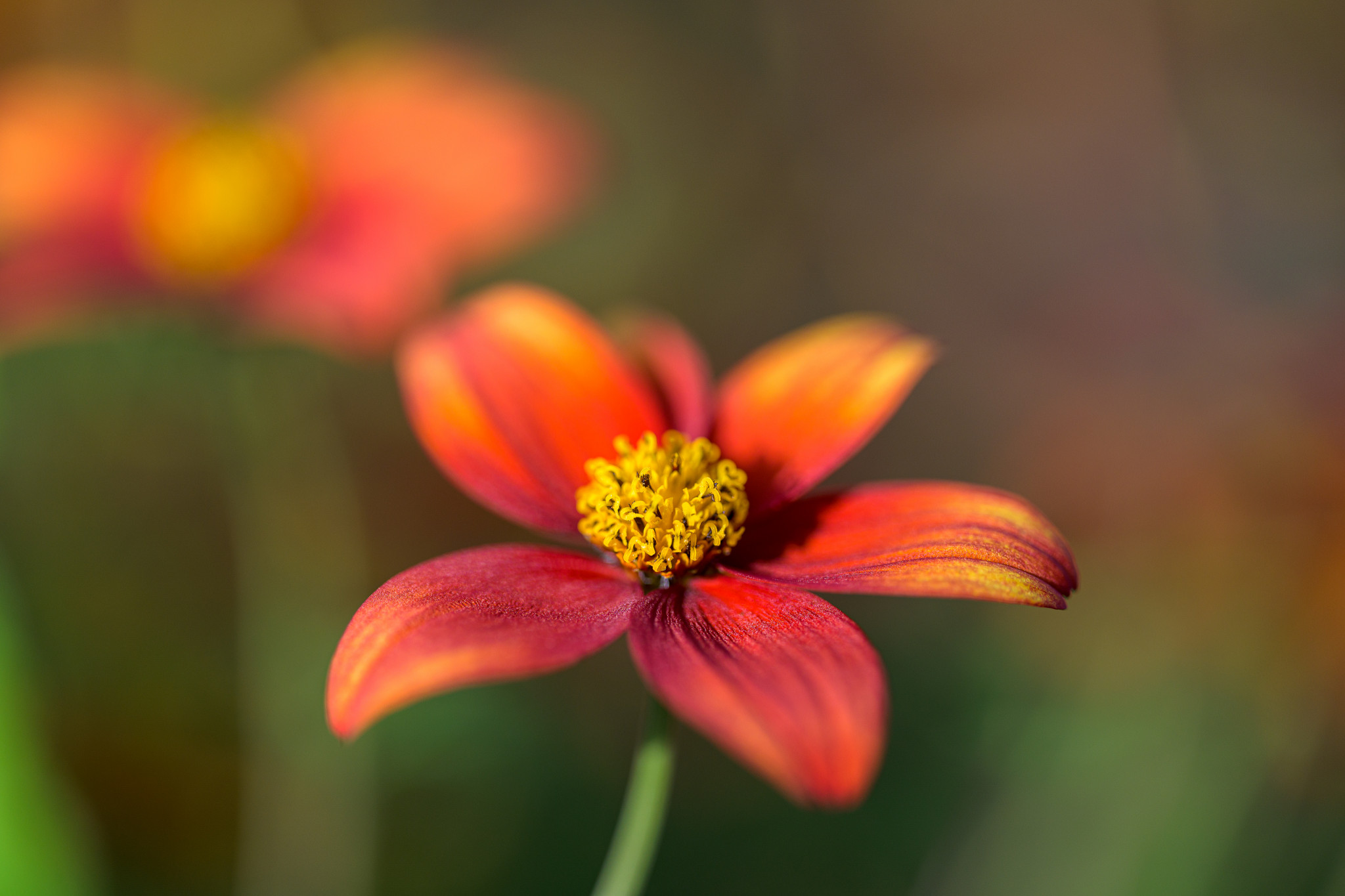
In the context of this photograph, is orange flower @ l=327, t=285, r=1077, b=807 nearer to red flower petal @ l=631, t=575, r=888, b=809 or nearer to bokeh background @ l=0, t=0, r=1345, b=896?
red flower petal @ l=631, t=575, r=888, b=809

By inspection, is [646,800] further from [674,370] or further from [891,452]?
[891,452]

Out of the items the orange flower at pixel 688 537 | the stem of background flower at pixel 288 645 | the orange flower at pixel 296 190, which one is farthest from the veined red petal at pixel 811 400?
the stem of background flower at pixel 288 645

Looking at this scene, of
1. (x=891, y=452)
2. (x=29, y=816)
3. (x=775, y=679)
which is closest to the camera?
(x=775, y=679)

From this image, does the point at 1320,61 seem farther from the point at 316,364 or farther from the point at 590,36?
the point at 316,364

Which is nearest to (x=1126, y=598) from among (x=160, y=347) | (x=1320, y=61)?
(x=1320, y=61)

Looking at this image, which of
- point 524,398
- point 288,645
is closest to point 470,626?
point 524,398

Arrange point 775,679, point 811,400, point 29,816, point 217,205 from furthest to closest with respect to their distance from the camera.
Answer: point 217,205 → point 29,816 → point 811,400 → point 775,679

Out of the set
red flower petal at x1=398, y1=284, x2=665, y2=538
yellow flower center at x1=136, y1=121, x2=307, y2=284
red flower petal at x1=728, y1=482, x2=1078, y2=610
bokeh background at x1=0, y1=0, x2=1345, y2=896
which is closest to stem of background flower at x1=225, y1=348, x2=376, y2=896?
bokeh background at x1=0, y1=0, x2=1345, y2=896
